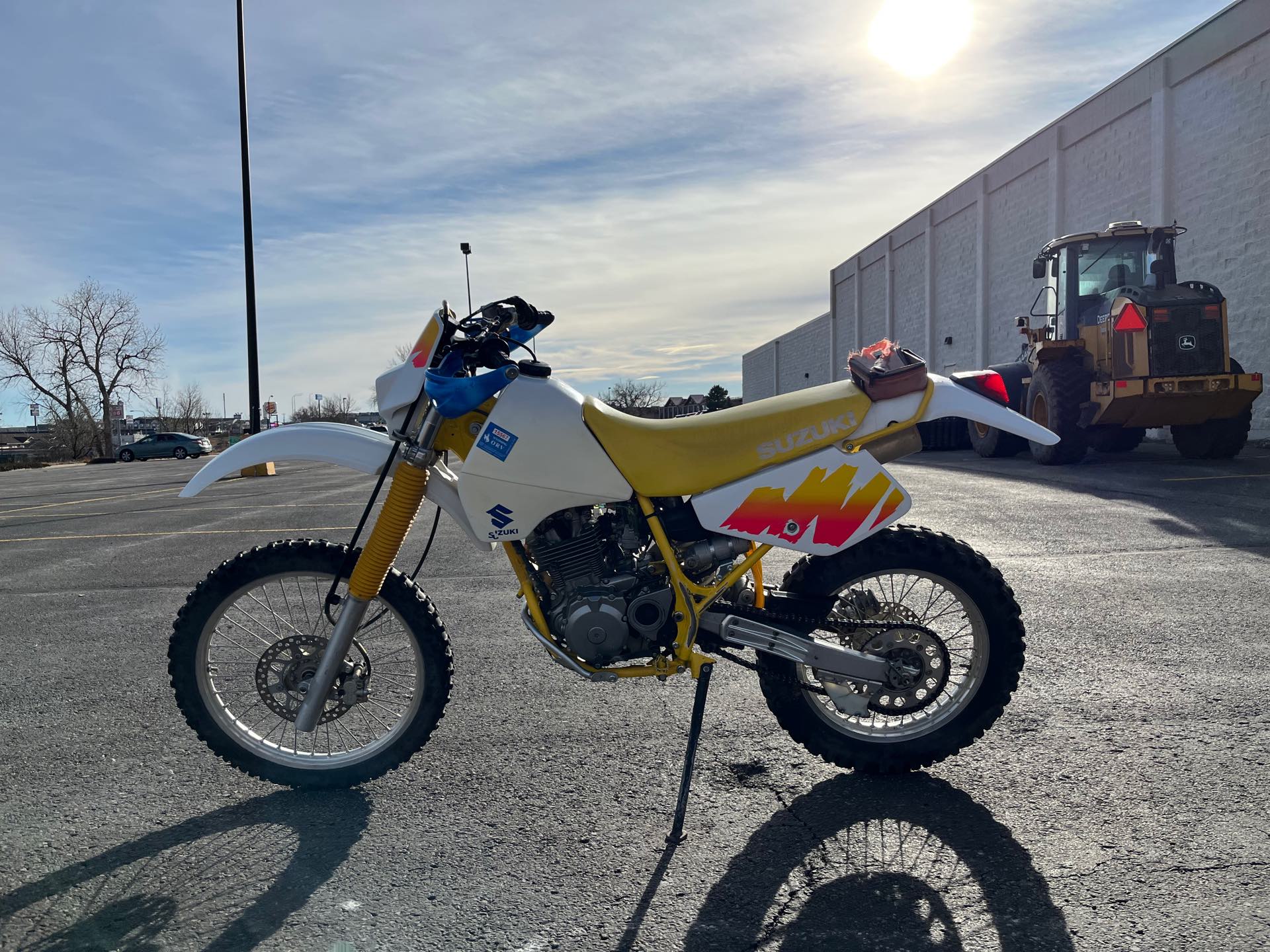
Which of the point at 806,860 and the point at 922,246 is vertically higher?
the point at 922,246

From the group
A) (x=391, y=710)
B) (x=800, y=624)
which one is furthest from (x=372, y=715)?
(x=800, y=624)

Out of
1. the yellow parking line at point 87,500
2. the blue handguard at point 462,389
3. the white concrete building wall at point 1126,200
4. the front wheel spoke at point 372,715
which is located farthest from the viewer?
the white concrete building wall at point 1126,200

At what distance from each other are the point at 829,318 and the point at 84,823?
47585 millimetres

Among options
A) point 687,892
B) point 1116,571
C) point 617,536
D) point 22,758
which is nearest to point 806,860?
point 687,892

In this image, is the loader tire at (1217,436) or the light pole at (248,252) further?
the light pole at (248,252)

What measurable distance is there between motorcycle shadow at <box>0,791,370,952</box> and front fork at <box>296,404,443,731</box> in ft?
1.19

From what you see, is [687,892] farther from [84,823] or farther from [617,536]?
[84,823]

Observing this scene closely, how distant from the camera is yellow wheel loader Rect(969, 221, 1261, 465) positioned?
12.8m

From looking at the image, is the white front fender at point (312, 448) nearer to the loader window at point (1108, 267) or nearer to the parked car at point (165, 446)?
the loader window at point (1108, 267)

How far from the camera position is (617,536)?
3.20 m

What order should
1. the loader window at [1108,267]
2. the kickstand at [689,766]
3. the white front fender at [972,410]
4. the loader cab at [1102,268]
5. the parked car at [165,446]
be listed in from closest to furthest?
the kickstand at [689,766] < the white front fender at [972,410] < the loader cab at [1102,268] < the loader window at [1108,267] < the parked car at [165,446]

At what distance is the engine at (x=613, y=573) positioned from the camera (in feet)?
10.1

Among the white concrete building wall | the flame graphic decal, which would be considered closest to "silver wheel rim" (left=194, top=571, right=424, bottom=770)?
the flame graphic decal

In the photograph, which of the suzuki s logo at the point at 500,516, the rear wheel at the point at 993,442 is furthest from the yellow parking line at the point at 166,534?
the rear wheel at the point at 993,442
